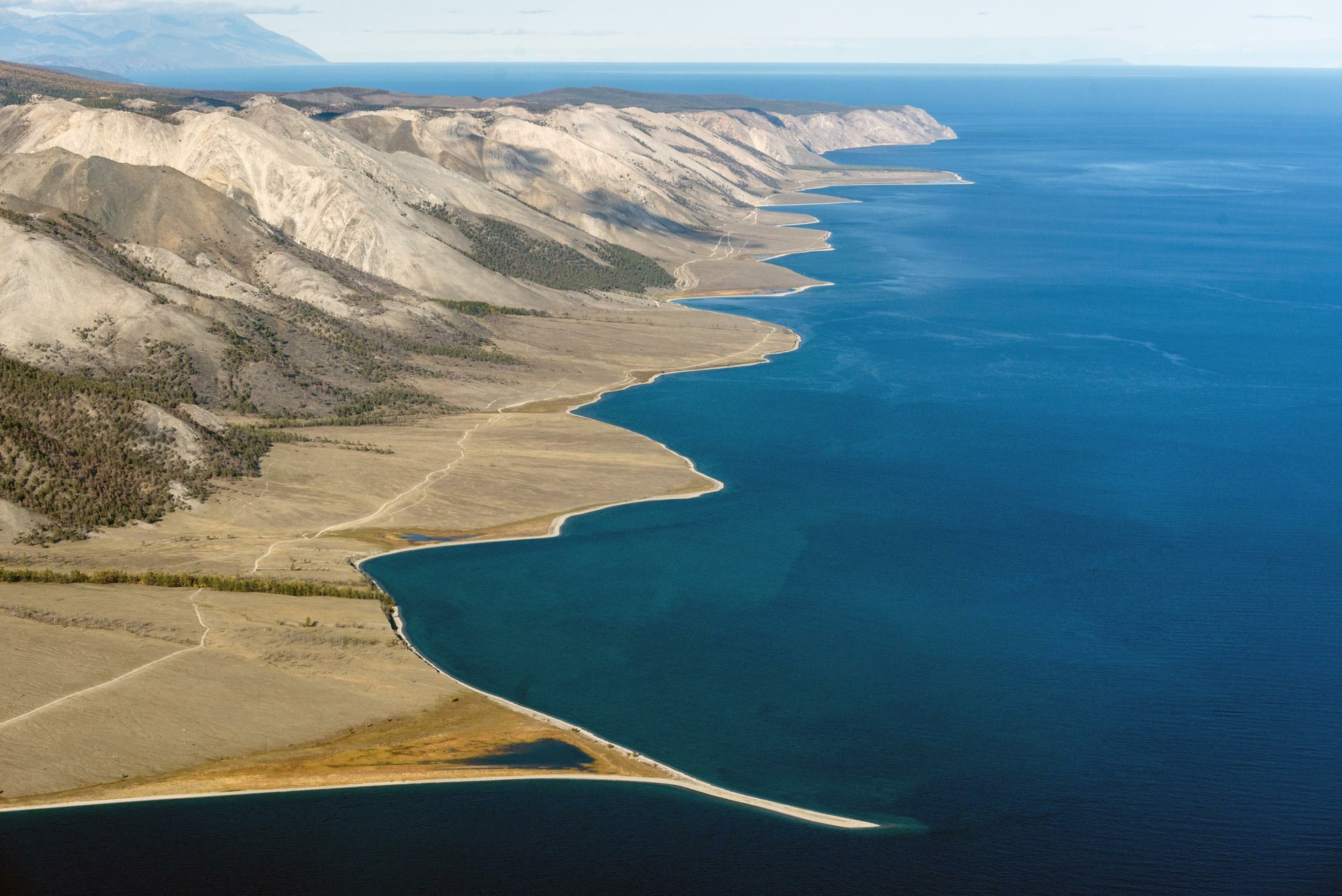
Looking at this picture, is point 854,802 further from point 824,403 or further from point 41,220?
point 41,220

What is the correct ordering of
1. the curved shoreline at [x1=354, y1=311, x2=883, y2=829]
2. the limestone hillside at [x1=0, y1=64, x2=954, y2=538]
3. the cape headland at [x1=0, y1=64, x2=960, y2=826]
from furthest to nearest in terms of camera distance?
the limestone hillside at [x1=0, y1=64, x2=954, y2=538], the cape headland at [x1=0, y1=64, x2=960, y2=826], the curved shoreline at [x1=354, y1=311, x2=883, y2=829]

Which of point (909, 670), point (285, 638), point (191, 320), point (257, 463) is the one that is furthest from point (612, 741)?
point (191, 320)

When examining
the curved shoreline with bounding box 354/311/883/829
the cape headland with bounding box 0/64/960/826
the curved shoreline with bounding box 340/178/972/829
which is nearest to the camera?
the curved shoreline with bounding box 354/311/883/829

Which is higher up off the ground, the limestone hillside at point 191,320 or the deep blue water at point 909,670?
the limestone hillside at point 191,320

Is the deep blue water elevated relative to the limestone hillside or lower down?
lower down

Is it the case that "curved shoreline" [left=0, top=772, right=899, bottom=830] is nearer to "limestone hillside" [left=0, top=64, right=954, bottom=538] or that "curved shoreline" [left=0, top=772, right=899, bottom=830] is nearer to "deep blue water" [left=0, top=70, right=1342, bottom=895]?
"deep blue water" [left=0, top=70, right=1342, bottom=895]

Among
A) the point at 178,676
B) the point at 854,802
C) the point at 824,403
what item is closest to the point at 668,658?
the point at 854,802

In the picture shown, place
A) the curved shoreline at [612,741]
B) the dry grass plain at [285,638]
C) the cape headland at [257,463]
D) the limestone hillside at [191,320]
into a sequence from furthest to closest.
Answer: the limestone hillside at [191,320], the cape headland at [257,463], the dry grass plain at [285,638], the curved shoreline at [612,741]

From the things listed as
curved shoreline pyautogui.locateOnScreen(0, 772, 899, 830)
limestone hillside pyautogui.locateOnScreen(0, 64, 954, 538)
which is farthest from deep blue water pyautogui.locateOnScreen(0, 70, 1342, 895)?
limestone hillside pyautogui.locateOnScreen(0, 64, 954, 538)

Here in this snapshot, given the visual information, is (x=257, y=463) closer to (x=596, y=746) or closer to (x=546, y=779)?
(x=596, y=746)

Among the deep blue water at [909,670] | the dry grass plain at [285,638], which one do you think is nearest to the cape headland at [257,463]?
the dry grass plain at [285,638]

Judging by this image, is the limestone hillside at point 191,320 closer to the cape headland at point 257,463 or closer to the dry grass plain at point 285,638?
the cape headland at point 257,463
